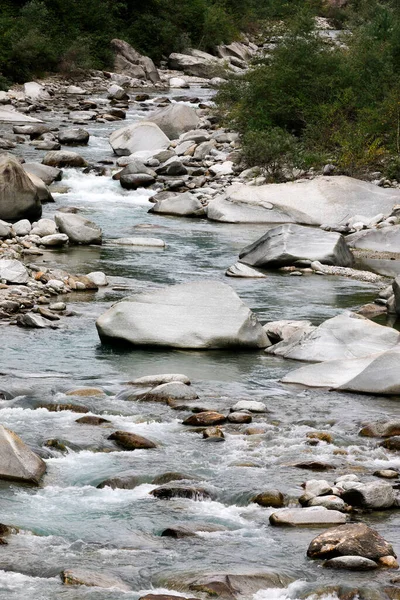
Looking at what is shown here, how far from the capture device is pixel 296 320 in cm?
1213

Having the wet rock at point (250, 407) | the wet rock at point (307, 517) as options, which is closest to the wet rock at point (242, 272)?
the wet rock at point (250, 407)

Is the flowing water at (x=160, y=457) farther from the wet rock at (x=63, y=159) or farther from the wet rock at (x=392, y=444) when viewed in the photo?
the wet rock at (x=63, y=159)

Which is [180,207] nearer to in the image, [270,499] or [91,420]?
[91,420]

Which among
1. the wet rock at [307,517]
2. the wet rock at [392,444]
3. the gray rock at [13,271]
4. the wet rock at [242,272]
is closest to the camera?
the wet rock at [307,517]

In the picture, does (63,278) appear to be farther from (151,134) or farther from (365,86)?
(365,86)

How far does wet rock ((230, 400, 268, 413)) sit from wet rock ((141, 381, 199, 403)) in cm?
49

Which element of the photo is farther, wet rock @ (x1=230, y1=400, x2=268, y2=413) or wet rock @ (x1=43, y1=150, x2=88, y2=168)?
wet rock @ (x1=43, y1=150, x2=88, y2=168)

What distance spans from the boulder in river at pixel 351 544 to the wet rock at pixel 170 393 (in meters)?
3.29

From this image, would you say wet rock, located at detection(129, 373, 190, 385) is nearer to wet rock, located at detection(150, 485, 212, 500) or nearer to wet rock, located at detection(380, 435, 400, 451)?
wet rock, located at detection(380, 435, 400, 451)

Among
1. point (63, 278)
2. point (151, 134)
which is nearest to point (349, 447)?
point (63, 278)

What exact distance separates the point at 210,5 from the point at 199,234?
1486 inches

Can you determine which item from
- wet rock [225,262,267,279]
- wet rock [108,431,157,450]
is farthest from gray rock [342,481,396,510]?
wet rock [225,262,267,279]

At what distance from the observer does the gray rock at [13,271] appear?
12914mm

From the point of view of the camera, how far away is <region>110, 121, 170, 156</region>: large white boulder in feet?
80.6
